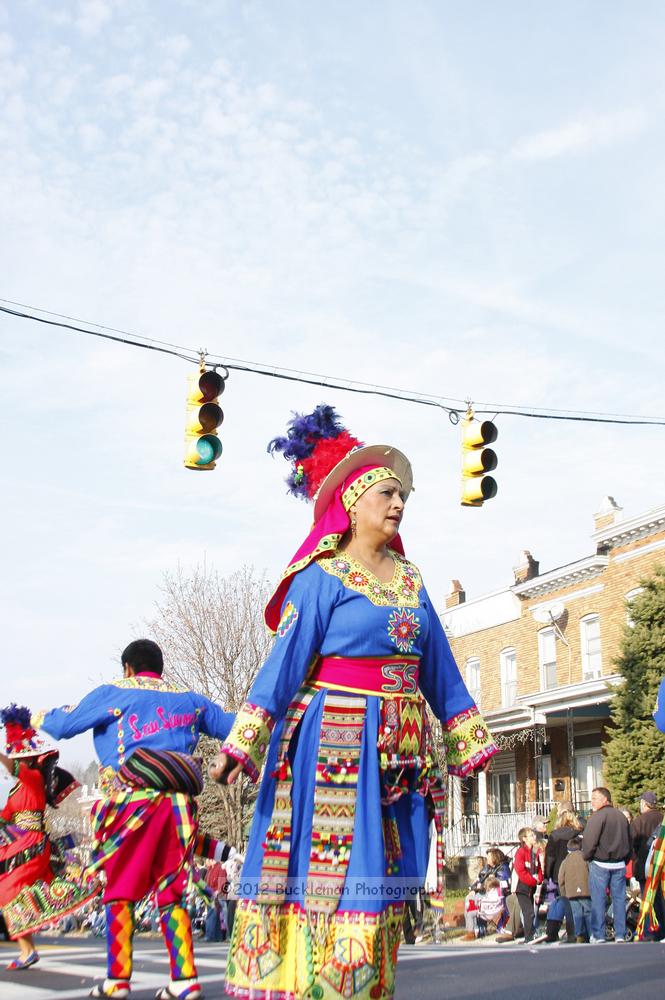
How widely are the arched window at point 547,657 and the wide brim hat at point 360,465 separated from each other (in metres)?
27.7

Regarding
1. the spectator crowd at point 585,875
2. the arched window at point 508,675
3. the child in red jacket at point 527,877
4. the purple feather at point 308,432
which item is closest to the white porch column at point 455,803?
the arched window at point 508,675

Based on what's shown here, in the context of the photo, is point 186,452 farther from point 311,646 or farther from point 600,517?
point 600,517

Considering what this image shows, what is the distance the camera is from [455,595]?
38969mm

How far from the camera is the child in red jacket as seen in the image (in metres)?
14.4

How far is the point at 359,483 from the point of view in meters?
5.20

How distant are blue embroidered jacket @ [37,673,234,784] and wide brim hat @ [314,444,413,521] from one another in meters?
2.00

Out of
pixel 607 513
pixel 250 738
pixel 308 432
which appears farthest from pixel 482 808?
pixel 250 738

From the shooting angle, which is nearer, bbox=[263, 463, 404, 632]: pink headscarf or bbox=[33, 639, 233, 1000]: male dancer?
bbox=[263, 463, 404, 632]: pink headscarf

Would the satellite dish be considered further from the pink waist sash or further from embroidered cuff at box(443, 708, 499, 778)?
the pink waist sash

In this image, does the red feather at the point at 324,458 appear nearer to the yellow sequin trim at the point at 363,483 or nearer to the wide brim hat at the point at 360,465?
the wide brim hat at the point at 360,465

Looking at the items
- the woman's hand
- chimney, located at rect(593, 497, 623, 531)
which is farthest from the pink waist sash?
chimney, located at rect(593, 497, 623, 531)

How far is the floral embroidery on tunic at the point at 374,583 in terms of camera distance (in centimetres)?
485

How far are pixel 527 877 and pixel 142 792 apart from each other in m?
9.03

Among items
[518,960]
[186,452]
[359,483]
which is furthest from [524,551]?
[359,483]
